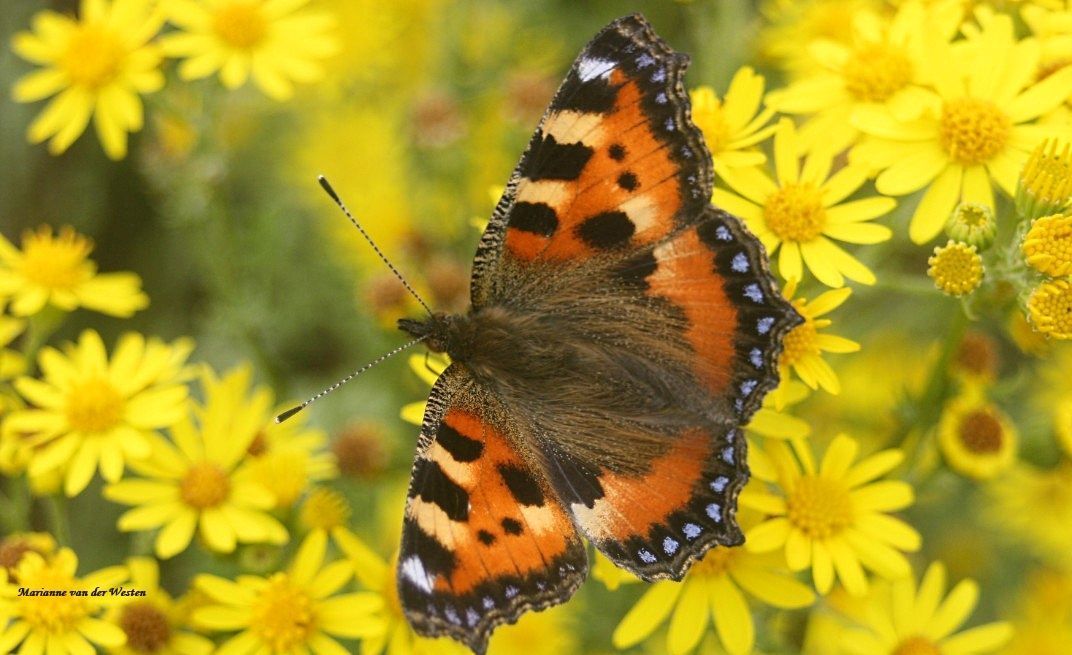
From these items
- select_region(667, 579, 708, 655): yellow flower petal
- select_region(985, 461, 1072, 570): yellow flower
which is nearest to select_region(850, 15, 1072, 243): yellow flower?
select_region(667, 579, 708, 655): yellow flower petal

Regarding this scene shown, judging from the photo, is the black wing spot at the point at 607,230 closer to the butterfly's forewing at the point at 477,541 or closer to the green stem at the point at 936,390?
the butterfly's forewing at the point at 477,541

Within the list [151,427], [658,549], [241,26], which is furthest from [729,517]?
[241,26]

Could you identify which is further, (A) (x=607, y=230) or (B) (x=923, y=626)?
(B) (x=923, y=626)

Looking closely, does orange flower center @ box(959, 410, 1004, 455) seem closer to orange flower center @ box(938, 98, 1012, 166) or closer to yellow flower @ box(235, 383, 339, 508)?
orange flower center @ box(938, 98, 1012, 166)

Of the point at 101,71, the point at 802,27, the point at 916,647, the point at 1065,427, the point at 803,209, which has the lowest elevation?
the point at 916,647

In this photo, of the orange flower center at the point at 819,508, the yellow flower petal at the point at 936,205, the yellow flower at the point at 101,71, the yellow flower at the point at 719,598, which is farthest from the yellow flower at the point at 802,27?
the yellow flower at the point at 101,71

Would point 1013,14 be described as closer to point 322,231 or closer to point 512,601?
point 512,601

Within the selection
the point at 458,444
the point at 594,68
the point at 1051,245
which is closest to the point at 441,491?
the point at 458,444

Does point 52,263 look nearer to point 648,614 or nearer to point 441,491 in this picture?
point 441,491
